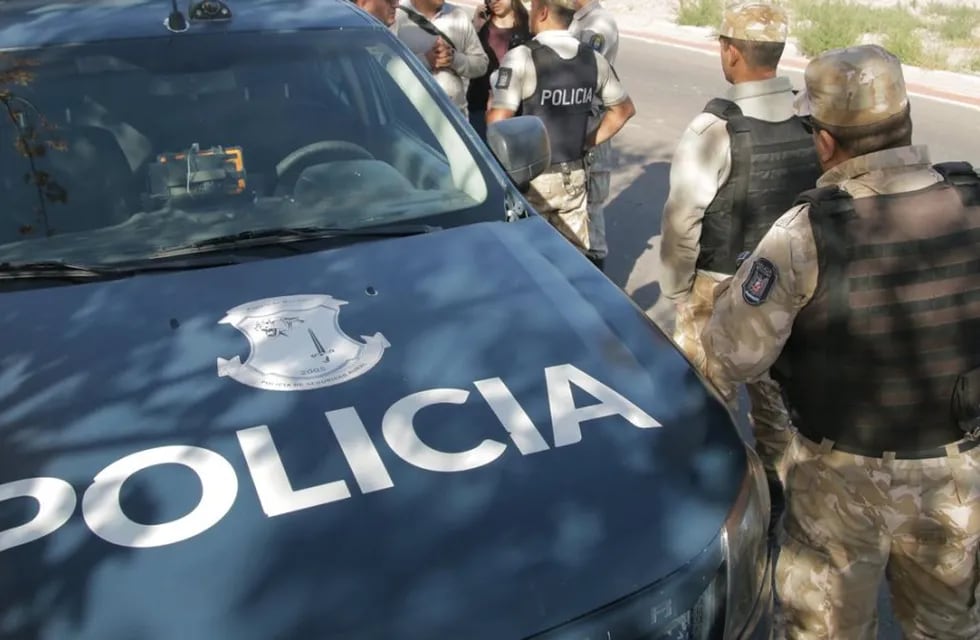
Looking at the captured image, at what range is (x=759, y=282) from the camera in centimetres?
231

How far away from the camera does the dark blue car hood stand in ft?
5.99

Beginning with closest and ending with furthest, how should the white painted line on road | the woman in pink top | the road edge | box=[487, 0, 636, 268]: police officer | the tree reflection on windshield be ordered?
the tree reflection on windshield → box=[487, 0, 636, 268]: police officer → the woman in pink top → the white painted line on road → the road edge

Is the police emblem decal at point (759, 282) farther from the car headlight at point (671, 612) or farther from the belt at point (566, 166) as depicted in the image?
the belt at point (566, 166)

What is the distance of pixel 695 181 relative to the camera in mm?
3326

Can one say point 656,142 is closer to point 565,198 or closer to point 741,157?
point 565,198

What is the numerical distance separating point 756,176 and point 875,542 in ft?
4.16

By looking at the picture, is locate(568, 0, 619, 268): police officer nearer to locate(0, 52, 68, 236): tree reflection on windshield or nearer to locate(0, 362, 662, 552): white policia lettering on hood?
locate(0, 52, 68, 236): tree reflection on windshield

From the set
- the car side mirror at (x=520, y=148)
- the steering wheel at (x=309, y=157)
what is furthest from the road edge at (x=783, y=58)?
the steering wheel at (x=309, y=157)

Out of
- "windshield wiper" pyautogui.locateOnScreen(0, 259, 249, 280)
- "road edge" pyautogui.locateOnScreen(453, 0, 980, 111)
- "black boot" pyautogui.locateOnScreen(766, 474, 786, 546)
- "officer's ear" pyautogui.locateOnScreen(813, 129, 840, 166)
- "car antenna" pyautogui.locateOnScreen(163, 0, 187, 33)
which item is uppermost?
"car antenna" pyautogui.locateOnScreen(163, 0, 187, 33)

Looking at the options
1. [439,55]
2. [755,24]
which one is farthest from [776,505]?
[439,55]

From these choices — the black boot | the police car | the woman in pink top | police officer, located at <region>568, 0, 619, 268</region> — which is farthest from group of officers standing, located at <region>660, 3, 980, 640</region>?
the woman in pink top

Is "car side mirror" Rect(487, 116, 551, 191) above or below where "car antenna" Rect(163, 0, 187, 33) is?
below

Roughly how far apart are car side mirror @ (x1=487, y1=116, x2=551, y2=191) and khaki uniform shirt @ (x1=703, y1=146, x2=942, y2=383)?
1.07 metres

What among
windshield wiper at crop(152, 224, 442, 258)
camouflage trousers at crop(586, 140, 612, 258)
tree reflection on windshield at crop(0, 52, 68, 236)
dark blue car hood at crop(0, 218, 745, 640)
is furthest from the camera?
camouflage trousers at crop(586, 140, 612, 258)
